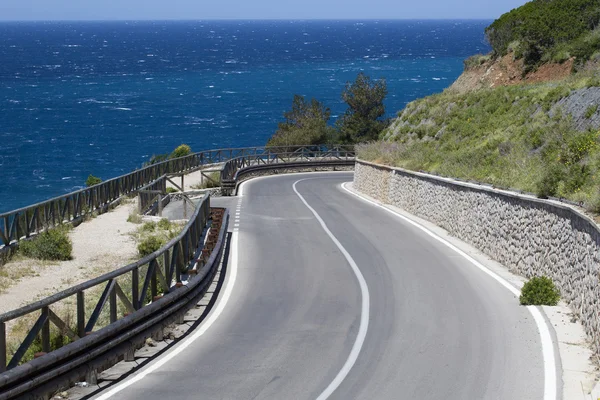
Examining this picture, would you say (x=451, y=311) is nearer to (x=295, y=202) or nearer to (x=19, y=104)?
(x=295, y=202)

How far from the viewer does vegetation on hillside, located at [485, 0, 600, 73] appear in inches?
1784

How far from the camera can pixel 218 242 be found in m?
18.6

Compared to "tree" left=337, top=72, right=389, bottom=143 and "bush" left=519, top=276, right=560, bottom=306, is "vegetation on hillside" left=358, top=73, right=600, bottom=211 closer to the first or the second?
"bush" left=519, top=276, right=560, bottom=306

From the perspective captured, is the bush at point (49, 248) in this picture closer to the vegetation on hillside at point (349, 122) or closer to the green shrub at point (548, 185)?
the green shrub at point (548, 185)

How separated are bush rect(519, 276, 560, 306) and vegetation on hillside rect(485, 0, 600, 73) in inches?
1210

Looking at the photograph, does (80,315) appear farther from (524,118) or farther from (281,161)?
(281,161)

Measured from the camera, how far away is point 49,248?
22.4 m

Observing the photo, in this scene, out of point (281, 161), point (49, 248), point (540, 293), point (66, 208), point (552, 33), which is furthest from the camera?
point (281, 161)

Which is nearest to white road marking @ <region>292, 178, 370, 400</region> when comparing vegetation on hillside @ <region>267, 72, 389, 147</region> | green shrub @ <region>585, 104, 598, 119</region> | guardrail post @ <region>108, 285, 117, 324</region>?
guardrail post @ <region>108, 285, 117, 324</region>

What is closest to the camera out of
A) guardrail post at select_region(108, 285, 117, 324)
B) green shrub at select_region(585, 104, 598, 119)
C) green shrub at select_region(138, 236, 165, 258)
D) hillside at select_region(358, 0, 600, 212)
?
guardrail post at select_region(108, 285, 117, 324)

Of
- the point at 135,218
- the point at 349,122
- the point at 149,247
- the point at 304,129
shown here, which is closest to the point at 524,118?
the point at 135,218

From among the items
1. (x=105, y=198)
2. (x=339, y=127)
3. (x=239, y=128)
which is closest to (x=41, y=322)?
(x=105, y=198)

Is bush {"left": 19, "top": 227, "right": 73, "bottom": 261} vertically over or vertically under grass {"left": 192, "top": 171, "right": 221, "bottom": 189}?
over

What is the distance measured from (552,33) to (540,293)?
37.2m
